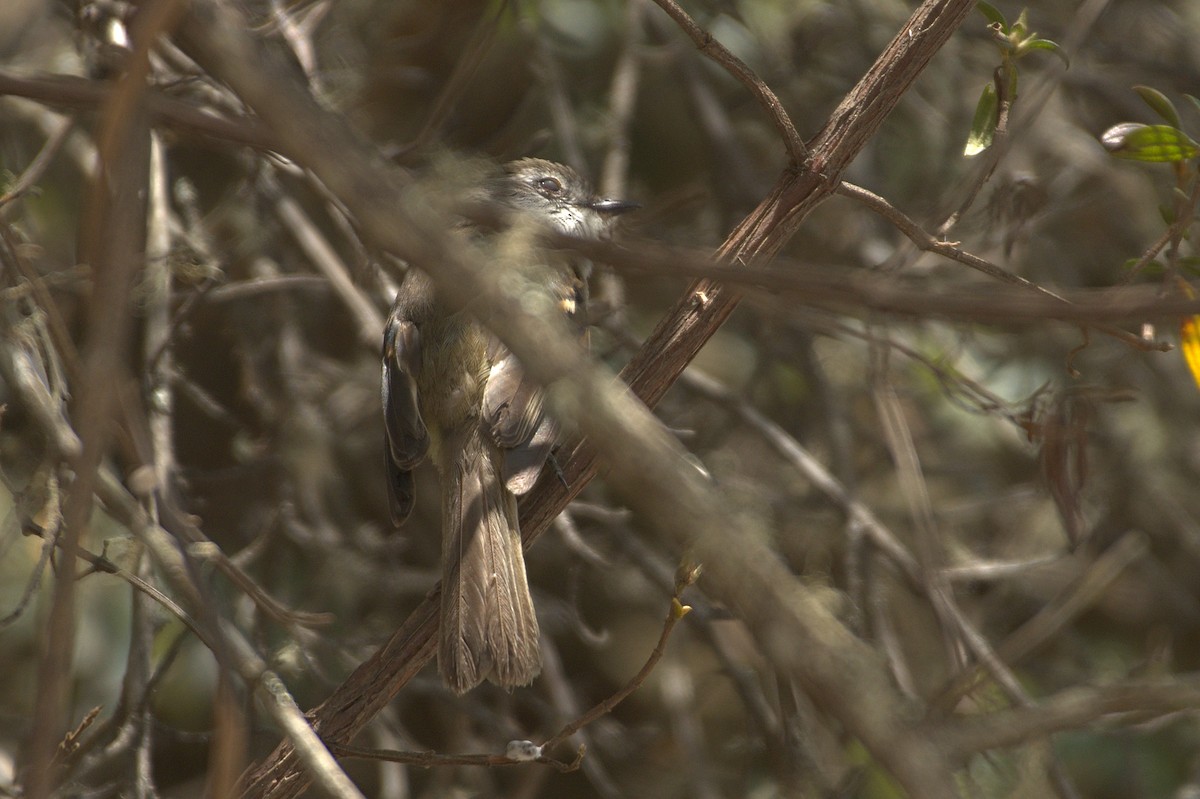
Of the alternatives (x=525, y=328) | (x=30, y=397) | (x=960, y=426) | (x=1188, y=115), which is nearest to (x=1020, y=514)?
(x=960, y=426)

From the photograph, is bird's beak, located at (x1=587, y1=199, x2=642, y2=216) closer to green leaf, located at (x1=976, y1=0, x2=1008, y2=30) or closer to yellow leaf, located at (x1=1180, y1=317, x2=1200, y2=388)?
green leaf, located at (x1=976, y1=0, x2=1008, y2=30)

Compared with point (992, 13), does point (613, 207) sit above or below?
below

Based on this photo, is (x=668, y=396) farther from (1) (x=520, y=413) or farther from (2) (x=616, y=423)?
(2) (x=616, y=423)

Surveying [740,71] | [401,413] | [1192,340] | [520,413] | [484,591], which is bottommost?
[401,413]

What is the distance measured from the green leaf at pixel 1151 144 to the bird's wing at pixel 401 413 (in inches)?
86.0

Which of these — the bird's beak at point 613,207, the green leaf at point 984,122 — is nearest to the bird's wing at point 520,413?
the bird's beak at point 613,207

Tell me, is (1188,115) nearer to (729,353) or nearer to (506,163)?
(729,353)

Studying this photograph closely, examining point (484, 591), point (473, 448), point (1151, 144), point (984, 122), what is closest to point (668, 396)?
point (473, 448)

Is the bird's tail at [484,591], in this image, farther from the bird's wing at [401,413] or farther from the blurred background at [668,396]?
the blurred background at [668,396]

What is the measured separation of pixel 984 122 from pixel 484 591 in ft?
5.76

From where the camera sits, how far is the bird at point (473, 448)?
3037 mm

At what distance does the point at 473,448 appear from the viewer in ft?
12.2

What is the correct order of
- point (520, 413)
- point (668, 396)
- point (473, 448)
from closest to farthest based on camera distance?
point (520, 413), point (473, 448), point (668, 396)

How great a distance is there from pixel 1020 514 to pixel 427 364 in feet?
10.1
